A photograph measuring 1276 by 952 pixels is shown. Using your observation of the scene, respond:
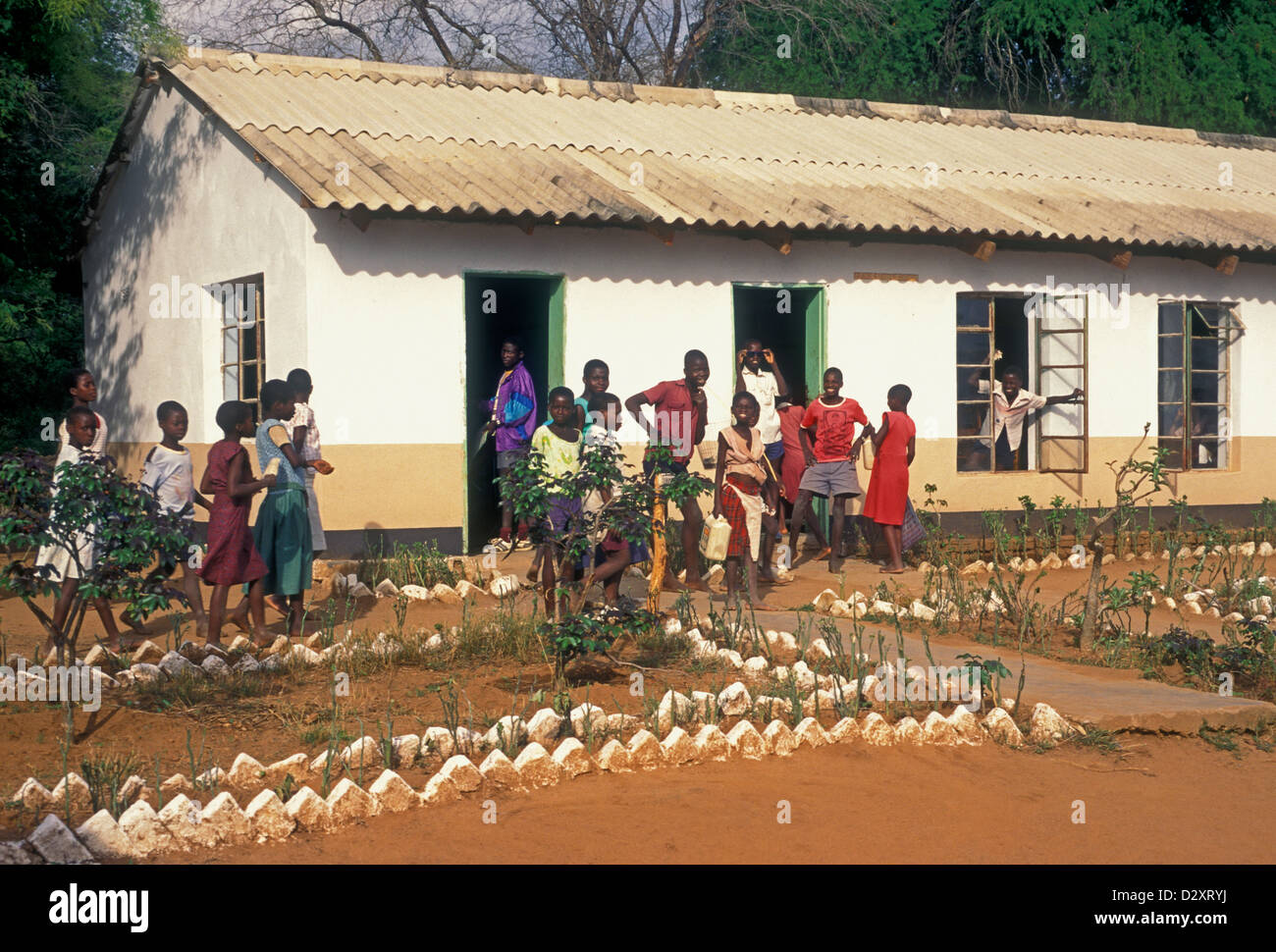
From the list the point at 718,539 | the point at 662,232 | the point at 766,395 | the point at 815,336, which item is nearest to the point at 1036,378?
the point at 815,336

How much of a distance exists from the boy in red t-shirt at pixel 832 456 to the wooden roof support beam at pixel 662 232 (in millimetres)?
1612

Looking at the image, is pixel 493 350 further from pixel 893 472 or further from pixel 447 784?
pixel 447 784

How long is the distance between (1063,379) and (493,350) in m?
5.30

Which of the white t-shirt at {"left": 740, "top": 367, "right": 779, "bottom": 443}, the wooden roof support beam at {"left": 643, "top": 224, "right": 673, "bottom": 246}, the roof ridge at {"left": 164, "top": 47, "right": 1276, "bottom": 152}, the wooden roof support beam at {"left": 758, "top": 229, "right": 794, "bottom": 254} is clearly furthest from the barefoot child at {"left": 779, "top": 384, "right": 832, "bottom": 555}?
the roof ridge at {"left": 164, "top": 47, "right": 1276, "bottom": 152}

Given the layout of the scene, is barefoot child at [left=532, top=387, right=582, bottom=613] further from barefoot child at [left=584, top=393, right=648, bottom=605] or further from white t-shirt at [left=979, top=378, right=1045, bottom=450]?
white t-shirt at [left=979, top=378, right=1045, bottom=450]

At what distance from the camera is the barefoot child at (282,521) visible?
317 inches

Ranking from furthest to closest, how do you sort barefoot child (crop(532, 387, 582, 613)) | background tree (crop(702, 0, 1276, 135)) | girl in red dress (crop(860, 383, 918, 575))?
background tree (crop(702, 0, 1276, 135)), girl in red dress (crop(860, 383, 918, 575)), barefoot child (crop(532, 387, 582, 613))

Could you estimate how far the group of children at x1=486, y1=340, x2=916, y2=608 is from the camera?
7965mm

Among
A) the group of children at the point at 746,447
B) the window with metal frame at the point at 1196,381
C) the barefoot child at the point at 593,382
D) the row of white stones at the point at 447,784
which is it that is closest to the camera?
the row of white stones at the point at 447,784

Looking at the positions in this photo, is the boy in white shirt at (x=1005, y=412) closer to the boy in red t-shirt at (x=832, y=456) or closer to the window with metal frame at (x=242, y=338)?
the boy in red t-shirt at (x=832, y=456)

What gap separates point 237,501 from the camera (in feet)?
24.7

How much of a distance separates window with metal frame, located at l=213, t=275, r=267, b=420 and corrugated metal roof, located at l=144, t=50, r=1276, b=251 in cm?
132

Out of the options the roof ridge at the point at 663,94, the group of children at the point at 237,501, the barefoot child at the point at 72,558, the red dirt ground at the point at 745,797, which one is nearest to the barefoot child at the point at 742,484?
the red dirt ground at the point at 745,797
